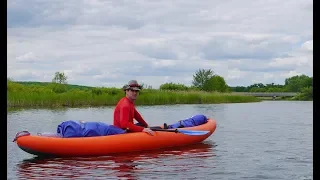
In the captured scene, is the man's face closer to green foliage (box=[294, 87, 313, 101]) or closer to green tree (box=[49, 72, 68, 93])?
green tree (box=[49, 72, 68, 93])

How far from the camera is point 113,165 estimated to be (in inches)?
258

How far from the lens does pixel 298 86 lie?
55.0 metres

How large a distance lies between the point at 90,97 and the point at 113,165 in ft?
53.0

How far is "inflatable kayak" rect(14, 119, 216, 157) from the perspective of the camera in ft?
22.6

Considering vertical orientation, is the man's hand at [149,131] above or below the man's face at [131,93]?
below

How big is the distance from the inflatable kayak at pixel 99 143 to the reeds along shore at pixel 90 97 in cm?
1376

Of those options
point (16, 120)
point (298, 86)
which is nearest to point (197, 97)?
point (16, 120)

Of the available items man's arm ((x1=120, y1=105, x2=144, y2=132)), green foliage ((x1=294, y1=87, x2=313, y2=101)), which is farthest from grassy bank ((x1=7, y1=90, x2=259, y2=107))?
green foliage ((x1=294, y1=87, x2=313, y2=101))

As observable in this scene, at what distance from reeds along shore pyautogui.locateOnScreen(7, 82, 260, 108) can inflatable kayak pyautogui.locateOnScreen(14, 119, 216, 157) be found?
1376cm

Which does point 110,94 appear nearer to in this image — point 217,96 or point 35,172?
point 217,96

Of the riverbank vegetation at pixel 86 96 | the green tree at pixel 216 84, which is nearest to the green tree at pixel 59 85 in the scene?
the riverbank vegetation at pixel 86 96

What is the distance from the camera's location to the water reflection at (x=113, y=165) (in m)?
5.95

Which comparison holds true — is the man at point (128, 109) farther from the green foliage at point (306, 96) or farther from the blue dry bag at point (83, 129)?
the green foliage at point (306, 96)

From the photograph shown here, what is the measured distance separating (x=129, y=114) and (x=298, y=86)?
50206mm
